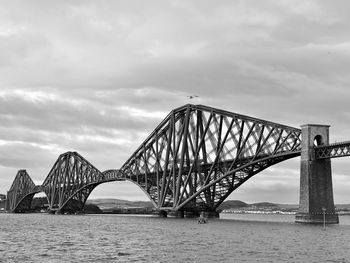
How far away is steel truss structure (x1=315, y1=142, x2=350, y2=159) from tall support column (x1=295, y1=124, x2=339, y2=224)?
42.2 inches

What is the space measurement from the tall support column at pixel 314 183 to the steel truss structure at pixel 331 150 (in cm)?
107

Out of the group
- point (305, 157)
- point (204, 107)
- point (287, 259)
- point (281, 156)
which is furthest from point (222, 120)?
point (287, 259)

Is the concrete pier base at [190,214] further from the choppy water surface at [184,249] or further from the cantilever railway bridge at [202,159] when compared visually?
Answer: the choppy water surface at [184,249]

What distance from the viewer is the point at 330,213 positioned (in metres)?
104

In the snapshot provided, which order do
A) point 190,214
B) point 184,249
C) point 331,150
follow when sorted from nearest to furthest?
point 184,249 → point 331,150 → point 190,214

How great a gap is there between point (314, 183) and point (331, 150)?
20.7 feet

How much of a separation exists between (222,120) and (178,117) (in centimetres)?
2058

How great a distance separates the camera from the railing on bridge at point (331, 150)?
98875mm

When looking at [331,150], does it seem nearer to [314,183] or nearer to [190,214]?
[314,183]

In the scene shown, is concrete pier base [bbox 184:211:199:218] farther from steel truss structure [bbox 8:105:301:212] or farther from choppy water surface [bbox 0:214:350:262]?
choppy water surface [bbox 0:214:350:262]

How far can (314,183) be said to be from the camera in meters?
102

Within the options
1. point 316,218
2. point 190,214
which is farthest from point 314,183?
point 190,214

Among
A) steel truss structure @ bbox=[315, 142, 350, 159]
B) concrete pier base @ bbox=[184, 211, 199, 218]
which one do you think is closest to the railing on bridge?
steel truss structure @ bbox=[315, 142, 350, 159]

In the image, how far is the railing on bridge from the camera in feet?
324
